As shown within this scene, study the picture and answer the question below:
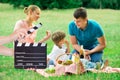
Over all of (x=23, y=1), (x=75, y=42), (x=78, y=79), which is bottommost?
(x=78, y=79)

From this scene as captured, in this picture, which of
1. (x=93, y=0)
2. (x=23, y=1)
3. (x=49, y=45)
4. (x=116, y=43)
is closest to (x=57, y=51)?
(x=49, y=45)

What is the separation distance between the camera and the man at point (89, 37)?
23.4ft

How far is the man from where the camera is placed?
23.4 feet

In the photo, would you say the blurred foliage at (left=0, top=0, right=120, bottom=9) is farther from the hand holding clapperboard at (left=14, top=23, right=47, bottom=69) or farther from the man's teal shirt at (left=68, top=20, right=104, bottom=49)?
the hand holding clapperboard at (left=14, top=23, right=47, bottom=69)

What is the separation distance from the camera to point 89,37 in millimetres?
7270

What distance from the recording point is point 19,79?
616cm

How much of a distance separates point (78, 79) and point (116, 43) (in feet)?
18.9

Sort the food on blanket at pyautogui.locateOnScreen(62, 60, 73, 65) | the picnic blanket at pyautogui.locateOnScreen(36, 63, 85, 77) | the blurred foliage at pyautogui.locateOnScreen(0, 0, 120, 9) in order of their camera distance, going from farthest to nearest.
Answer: the blurred foliage at pyautogui.locateOnScreen(0, 0, 120, 9) → the food on blanket at pyautogui.locateOnScreen(62, 60, 73, 65) → the picnic blanket at pyautogui.locateOnScreen(36, 63, 85, 77)

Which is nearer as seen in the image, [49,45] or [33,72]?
[33,72]

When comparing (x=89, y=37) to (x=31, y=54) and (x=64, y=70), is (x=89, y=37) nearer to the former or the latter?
(x=64, y=70)

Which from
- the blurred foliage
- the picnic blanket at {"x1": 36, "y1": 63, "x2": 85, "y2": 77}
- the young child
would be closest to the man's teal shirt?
the young child

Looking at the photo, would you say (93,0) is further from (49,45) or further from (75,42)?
(75,42)

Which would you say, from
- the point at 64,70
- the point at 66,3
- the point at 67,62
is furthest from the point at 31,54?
the point at 66,3

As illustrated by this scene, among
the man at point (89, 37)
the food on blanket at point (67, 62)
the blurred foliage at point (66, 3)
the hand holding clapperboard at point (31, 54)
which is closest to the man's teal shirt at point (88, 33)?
the man at point (89, 37)
